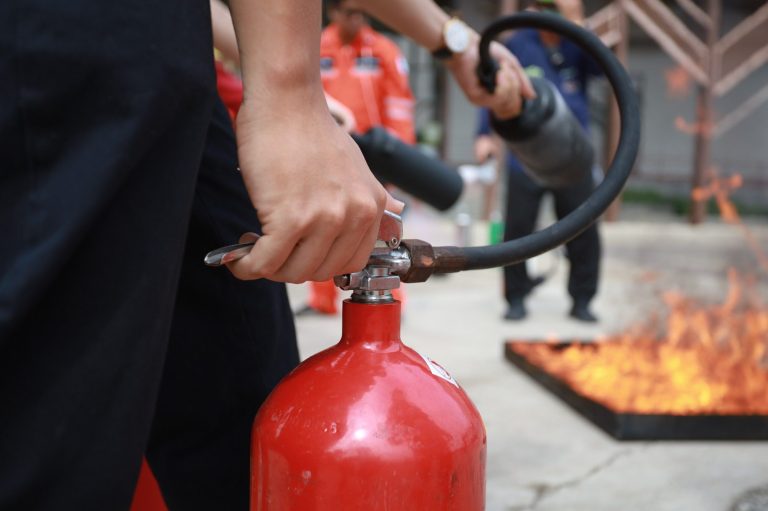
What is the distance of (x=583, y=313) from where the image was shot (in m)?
4.26

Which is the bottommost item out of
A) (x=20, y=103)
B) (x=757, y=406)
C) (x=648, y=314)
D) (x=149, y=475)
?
(x=648, y=314)

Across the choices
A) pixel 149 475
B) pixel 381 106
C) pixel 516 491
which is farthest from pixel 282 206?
pixel 381 106

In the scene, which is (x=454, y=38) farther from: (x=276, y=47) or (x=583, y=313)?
(x=583, y=313)

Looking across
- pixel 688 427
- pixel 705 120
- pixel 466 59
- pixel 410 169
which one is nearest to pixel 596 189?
pixel 410 169

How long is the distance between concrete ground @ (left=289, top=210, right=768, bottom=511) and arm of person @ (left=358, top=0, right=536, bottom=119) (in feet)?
3.27

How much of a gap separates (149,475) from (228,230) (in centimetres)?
59

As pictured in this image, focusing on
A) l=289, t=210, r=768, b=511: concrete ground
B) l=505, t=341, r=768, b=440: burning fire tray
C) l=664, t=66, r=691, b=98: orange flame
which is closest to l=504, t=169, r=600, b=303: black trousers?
l=289, t=210, r=768, b=511: concrete ground

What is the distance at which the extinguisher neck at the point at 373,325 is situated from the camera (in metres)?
0.97

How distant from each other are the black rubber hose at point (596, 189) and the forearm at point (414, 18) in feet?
0.40

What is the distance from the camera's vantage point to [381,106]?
4512mm

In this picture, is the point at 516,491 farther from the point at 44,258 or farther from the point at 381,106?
the point at 381,106

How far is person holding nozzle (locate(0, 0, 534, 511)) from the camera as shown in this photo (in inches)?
23.3

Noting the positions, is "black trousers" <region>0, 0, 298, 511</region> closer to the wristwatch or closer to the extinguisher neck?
the extinguisher neck

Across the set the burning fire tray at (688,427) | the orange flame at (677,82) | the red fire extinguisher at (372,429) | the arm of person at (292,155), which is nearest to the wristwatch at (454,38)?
Answer: the red fire extinguisher at (372,429)
